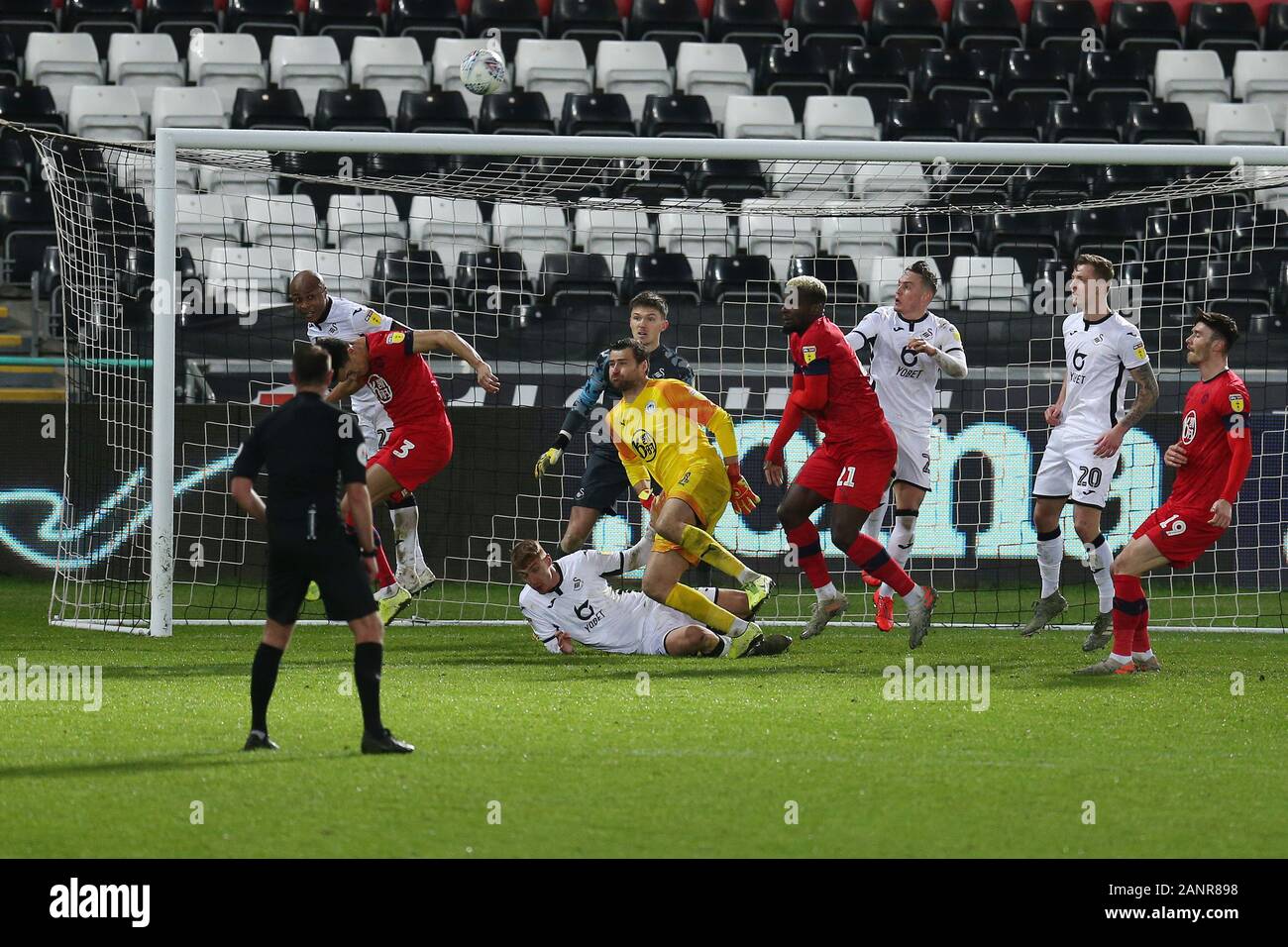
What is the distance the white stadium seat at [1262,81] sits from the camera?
1722cm

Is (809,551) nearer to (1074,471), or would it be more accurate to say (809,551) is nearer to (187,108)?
(1074,471)

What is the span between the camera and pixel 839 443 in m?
8.93

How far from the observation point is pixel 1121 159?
383 inches

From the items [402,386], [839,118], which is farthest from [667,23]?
[402,386]

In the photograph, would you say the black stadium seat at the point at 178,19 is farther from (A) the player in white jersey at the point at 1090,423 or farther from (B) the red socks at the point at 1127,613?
(B) the red socks at the point at 1127,613

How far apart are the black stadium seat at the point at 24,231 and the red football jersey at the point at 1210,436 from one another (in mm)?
10152

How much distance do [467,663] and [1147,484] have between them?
6261 mm

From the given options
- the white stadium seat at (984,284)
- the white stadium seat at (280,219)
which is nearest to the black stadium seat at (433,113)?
the white stadium seat at (280,219)

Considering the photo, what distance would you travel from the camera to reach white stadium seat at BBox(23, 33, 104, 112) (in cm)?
1578

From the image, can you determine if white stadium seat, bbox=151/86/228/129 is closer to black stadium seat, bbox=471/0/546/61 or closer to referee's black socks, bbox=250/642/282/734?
black stadium seat, bbox=471/0/546/61

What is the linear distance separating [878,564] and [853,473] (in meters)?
0.54

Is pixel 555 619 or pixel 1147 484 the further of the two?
pixel 1147 484
